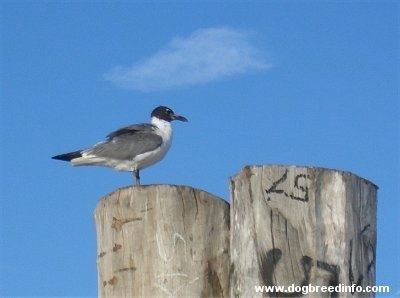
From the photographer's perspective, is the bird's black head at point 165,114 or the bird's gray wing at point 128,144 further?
the bird's black head at point 165,114

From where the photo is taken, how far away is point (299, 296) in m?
5.87

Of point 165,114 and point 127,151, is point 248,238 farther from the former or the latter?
point 165,114

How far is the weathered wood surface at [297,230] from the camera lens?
233 inches

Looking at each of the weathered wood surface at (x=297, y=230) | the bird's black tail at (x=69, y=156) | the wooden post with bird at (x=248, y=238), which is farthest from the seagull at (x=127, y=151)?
the weathered wood surface at (x=297, y=230)

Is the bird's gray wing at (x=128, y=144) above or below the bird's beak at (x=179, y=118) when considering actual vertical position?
below

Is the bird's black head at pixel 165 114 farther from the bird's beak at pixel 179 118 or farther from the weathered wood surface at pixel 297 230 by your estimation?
the weathered wood surface at pixel 297 230

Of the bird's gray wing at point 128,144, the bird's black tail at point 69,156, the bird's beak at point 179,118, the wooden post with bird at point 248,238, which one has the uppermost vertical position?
the bird's beak at point 179,118

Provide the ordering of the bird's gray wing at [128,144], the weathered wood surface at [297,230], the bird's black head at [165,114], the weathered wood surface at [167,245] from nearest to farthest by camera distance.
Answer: the weathered wood surface at [297,230]
the weathered wood surface at [167,245]
the bird's gray wing at [128,144]
the bird's black head at [165,114]

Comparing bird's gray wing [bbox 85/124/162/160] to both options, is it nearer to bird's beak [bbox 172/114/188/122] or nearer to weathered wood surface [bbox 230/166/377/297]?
bird's beak [bbox 172/114/188/122]

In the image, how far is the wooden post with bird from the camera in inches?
233

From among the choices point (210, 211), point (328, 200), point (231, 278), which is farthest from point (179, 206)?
point (328, 200)

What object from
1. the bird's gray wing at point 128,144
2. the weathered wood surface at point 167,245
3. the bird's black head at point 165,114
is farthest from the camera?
the bird's black head at point 165,114

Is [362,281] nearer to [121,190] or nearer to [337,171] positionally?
[337,171]

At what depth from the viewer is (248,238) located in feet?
19.6
